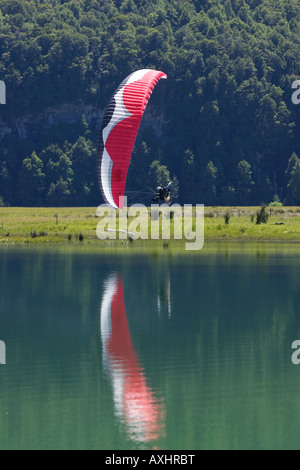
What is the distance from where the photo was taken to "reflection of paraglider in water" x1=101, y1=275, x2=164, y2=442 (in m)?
18.2

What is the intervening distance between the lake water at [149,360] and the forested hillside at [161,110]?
106 meters

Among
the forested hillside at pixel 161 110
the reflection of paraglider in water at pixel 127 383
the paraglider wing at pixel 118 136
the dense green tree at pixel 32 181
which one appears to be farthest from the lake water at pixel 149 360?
the dense green tree at pixel 32 181

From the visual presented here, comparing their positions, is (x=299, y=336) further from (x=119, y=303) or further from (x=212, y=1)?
(x=212, y=1)

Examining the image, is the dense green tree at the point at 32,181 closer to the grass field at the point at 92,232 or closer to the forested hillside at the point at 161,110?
the forested hillside at the point at 161,110

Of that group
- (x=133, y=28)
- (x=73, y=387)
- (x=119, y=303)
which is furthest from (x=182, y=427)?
(x=133, y=28)

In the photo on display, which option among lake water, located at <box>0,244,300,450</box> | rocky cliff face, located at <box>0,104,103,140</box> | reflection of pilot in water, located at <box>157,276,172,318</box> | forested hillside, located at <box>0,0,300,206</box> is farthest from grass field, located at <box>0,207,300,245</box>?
rocky cliff face, located at <box>0,104,103,140</box>

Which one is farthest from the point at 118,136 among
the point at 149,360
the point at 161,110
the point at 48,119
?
the point at 48,119

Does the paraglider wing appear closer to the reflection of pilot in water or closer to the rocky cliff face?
the reflection of pilot in water

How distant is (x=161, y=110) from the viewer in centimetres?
16162

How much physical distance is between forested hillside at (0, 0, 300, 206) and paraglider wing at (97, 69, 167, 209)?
104 meters

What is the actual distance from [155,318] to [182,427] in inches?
473

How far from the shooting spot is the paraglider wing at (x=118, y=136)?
38344 mm

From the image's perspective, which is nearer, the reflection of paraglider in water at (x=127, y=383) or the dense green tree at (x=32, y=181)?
the reflection of paraglider in water at (x=127, y=383)

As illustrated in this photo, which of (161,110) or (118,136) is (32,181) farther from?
(118,136)
